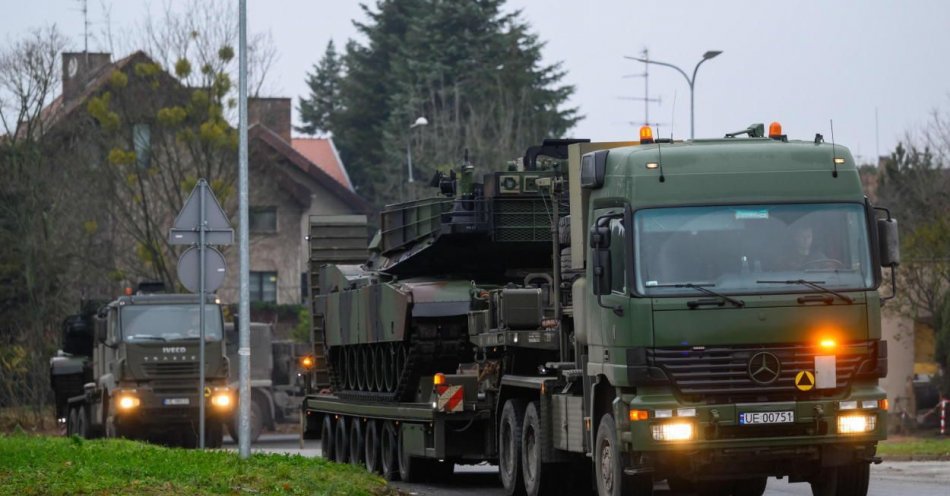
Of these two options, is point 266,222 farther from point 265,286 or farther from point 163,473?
point 163,473

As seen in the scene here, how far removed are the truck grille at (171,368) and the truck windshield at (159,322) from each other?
447mm

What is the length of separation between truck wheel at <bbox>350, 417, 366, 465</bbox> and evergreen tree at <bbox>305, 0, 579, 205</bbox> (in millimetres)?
37305

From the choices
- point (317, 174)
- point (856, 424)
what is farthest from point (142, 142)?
point (856, 424)

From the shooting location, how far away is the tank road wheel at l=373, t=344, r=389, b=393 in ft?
76.7

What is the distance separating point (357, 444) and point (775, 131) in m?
10.1

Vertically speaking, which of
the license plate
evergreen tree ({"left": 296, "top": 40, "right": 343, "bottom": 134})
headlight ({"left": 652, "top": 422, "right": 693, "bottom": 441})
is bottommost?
headlight ({"left": 652, "top": 422, "right": 693, "bottom": 441})

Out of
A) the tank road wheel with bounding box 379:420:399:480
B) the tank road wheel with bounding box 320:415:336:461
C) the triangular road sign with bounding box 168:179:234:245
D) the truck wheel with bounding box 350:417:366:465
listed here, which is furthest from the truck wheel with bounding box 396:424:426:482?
the tank road wheel with bounding box 320:415:336:461

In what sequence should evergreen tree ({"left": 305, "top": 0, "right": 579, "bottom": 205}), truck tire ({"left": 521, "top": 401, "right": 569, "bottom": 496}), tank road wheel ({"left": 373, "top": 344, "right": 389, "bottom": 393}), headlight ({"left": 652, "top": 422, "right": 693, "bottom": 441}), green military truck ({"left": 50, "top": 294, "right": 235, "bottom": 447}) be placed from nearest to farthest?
1. headlight ({"left": 652, "top": 422, "right": 693, "bottom": 441})
2. truck tire ({"left": 521, "top": 401, "right": 569, "bottom": 496})
3. tank road wheel ({"left": 373, "top": 344, "right": 389, "bottom": 393})
4. green military truck ({"left": 50, "top": 294, "right": 235, "bottom": 447})
5. evergreen tree ({"left": 305, "top": 0, "right": 579, "bottom": 205})

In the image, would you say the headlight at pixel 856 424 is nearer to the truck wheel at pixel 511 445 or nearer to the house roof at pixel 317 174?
the truck wheel at pixel 511 445

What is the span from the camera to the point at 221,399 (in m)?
33.3

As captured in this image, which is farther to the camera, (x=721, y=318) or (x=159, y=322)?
(x=159, y=322)

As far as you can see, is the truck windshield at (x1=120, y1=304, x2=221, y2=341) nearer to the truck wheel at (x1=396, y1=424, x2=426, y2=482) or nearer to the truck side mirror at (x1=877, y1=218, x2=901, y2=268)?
the truck wheel at (x1=396, y1=424, x2=426, y2=482)

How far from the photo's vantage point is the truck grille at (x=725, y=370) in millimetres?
14125

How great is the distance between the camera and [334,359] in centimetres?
2667
